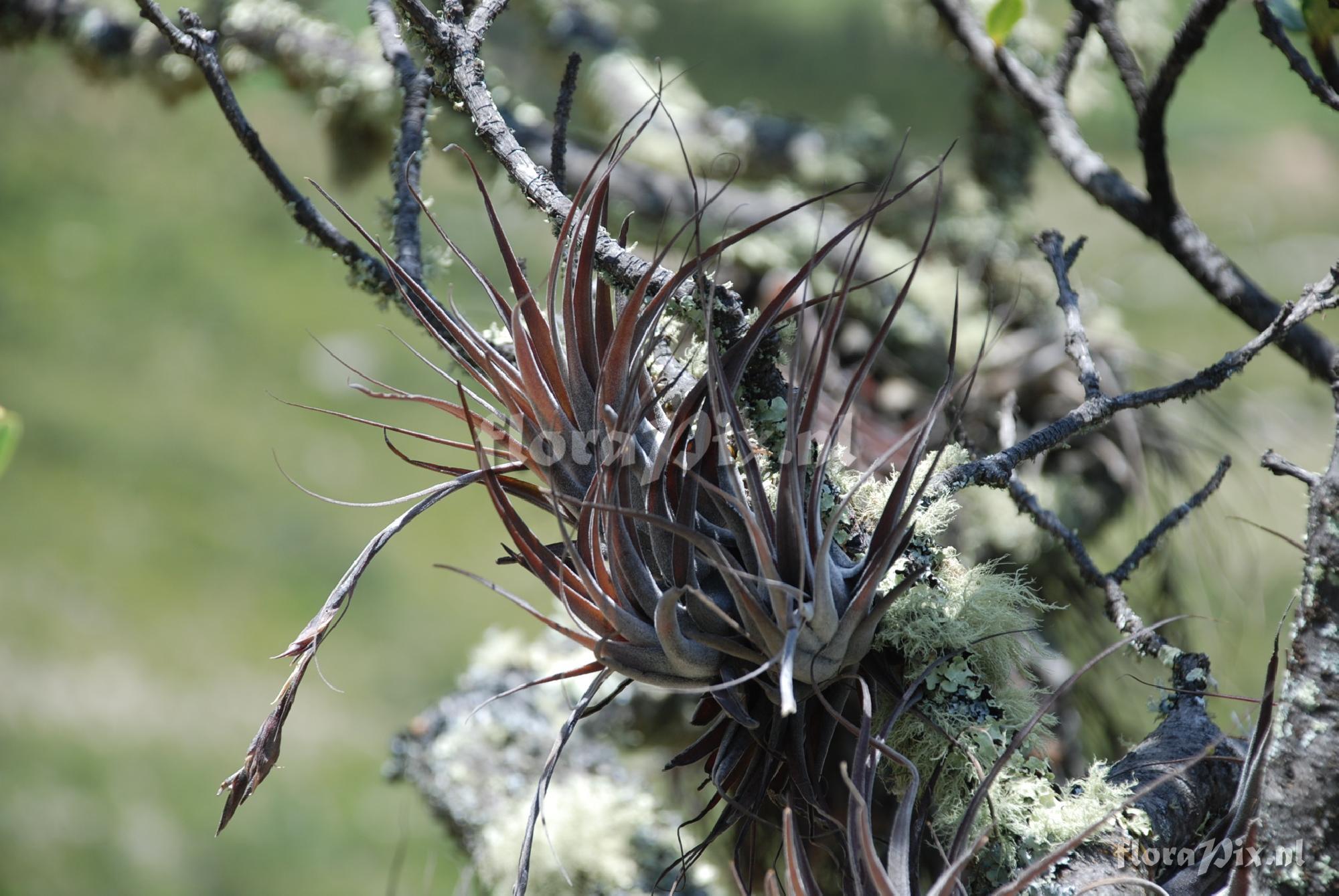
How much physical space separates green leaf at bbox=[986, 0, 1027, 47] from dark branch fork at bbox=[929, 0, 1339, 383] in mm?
82

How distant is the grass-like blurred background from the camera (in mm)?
1917

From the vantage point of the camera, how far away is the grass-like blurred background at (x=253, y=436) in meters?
1.92

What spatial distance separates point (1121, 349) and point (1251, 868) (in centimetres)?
99

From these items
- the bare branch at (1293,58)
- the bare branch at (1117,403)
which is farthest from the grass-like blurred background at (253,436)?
the bare branch at (1117,403)

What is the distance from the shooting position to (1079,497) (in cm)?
119

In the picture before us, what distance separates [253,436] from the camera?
2744 millimetres

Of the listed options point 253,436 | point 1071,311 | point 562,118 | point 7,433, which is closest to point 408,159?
point 562,118

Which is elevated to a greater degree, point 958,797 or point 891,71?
point 891,71

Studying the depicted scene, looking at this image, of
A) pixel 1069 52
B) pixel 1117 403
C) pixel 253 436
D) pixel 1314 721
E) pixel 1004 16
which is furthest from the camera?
pixel 253 436

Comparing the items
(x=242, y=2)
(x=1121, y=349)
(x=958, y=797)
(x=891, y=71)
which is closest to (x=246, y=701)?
(x=242, y=2)

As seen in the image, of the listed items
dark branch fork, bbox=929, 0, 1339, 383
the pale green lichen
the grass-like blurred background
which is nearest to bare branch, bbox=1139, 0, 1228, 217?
dark branch fork, bbox=929, 0, 1339, 383

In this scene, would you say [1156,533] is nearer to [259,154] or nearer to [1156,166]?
[1156,166]

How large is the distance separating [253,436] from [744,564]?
268 centimetres

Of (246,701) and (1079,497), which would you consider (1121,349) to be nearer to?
(1079,497)
